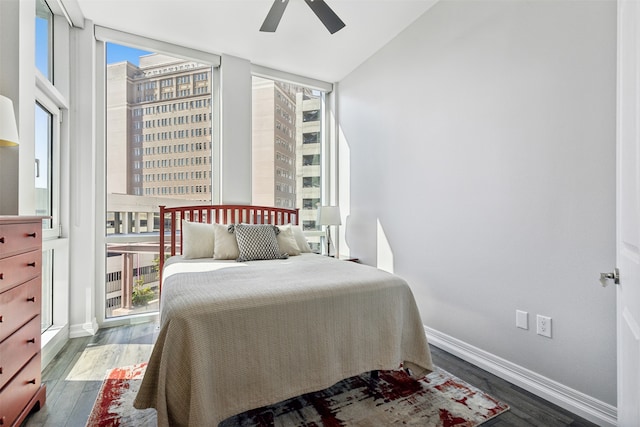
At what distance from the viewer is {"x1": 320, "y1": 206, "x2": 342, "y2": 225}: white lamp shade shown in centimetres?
394

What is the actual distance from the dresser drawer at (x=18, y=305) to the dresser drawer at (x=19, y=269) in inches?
1.2

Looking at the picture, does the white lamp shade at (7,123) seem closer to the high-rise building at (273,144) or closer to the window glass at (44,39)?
the window glass at (44,39)

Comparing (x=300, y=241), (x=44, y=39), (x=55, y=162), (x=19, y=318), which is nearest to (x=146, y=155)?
(x=55, y=162)

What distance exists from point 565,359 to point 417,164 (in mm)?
1807

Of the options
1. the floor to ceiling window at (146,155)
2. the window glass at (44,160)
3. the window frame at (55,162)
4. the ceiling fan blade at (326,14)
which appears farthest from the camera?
the floor to ceiling window at (146,155)

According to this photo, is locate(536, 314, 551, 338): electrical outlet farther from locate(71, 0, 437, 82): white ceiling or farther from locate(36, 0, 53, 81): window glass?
locate(36, 0, 53, 81): window glass

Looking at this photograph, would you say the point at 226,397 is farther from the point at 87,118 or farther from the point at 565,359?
the point at 87,118

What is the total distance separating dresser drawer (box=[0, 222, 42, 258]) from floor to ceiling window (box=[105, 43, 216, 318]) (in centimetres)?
158

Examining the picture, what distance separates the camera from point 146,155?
11.5ft

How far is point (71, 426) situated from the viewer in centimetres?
168

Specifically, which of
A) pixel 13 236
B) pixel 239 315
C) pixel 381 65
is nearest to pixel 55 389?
pixel 13 236

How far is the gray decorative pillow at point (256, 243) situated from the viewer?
2865 mm

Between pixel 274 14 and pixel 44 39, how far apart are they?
6.44ft

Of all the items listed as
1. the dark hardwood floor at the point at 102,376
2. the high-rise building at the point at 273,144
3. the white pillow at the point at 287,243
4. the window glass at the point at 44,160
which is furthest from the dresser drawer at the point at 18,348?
the high-rise building at the point at 273,144
